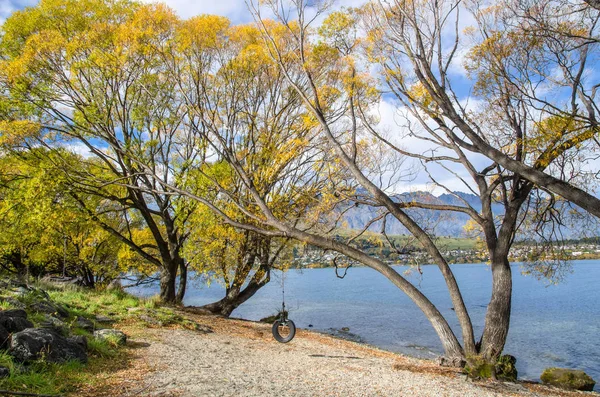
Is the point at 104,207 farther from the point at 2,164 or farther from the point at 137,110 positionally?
the point at 137,110

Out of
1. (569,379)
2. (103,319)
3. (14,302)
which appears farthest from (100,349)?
(569,379)

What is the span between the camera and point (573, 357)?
20094 millimetres

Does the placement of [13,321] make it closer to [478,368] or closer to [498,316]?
[478,368]

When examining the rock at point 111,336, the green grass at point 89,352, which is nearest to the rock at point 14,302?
the green grass at point 89,352

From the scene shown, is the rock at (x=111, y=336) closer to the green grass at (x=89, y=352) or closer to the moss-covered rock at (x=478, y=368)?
the green grass at (x=89, y=352)

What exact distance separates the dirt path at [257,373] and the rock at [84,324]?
3.20ft

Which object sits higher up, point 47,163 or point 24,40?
point 24,40

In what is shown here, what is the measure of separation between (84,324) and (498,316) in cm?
951

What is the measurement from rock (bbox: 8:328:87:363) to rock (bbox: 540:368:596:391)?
1443 cm

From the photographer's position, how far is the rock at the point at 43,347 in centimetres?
580

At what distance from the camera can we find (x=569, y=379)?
1445 centimetres

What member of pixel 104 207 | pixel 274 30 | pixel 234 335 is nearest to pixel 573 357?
pixel 234 335

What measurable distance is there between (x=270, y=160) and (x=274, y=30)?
206 inches

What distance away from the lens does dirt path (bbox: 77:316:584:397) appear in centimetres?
638
